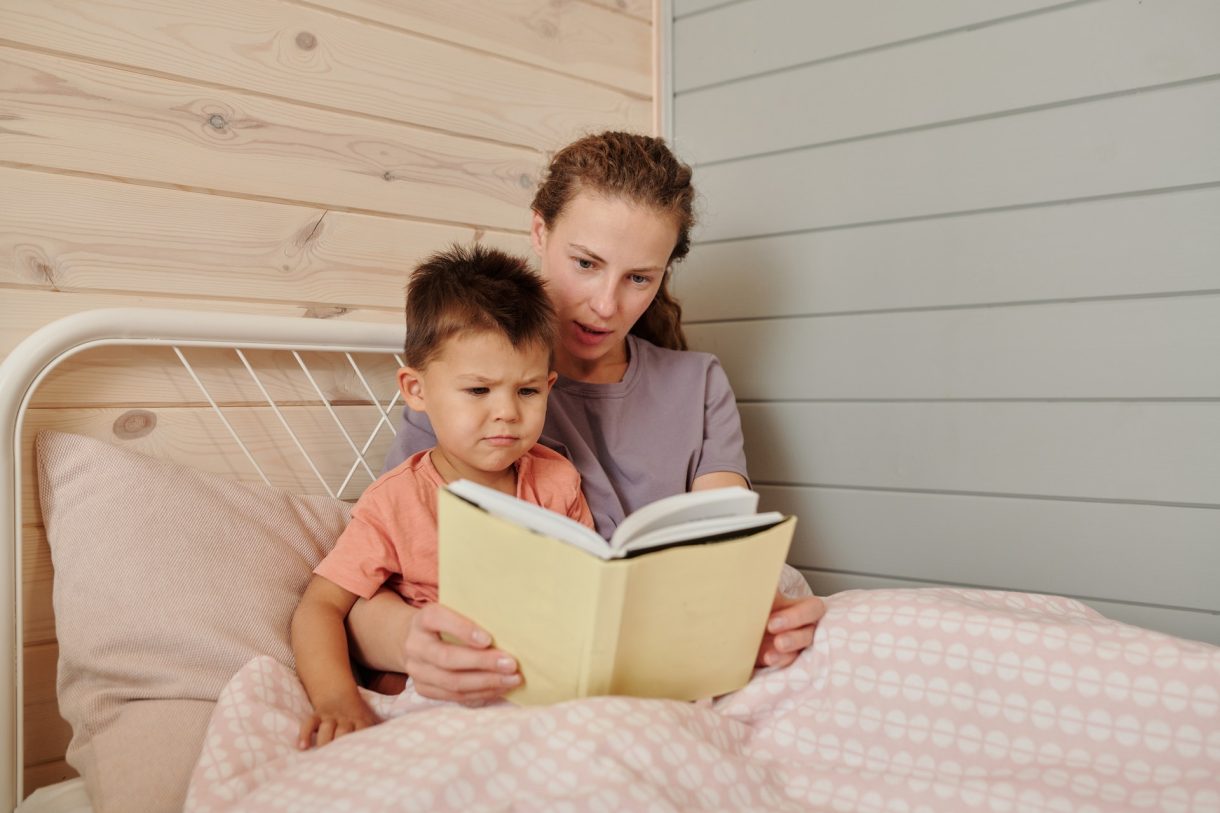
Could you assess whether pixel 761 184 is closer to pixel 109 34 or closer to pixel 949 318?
pixel 949 318

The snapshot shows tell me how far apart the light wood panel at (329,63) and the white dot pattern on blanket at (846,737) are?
32.9 inches

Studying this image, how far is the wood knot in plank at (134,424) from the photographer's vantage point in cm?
132

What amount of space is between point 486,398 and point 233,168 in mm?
569

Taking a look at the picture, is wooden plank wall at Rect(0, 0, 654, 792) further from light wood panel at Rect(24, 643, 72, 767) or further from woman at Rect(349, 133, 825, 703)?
woman at Rect(349, 133, 825, 703)

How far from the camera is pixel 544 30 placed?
1.81 meters

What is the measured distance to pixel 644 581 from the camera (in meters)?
0.83

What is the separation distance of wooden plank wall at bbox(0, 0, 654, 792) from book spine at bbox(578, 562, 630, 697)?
0.78m

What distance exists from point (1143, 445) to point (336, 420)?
1.19 m

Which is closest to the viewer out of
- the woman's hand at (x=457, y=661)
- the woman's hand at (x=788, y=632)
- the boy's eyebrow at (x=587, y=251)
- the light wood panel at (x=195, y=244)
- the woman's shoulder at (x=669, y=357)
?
the woman's hand at (x=457, y=661)

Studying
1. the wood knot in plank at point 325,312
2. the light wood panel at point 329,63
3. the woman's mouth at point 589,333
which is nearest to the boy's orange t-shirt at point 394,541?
the woman's mouth at point 589,333

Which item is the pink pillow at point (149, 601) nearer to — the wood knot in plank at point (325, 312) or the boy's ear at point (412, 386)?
the boy's ear at point (412, 386)

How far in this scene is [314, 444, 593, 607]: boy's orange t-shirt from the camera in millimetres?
1145

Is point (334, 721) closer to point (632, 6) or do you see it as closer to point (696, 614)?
point (696, 614)

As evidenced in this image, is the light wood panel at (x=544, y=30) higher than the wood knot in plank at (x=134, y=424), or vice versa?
the light wood panel at (x=544, y=30)
